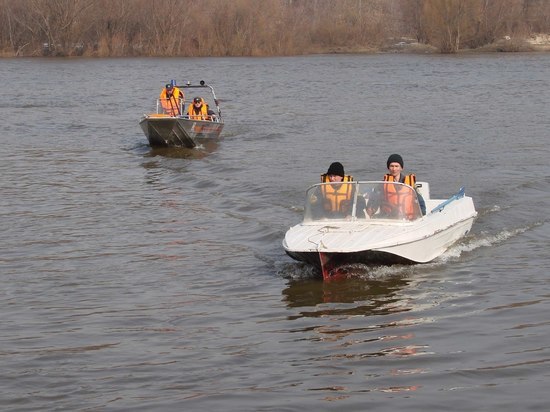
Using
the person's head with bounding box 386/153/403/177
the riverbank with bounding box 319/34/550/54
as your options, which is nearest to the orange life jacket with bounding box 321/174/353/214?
the person's head with bounding box 386/153/403/177

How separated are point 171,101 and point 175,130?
4.05ft

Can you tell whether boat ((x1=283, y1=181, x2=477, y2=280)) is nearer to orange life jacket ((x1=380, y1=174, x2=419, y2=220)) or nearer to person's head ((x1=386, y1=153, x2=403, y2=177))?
orange life jacket ((x1=380, y1=174, x2=419, y2=220))

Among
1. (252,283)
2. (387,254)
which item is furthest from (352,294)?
(252,283)

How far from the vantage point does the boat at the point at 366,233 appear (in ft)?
42.4

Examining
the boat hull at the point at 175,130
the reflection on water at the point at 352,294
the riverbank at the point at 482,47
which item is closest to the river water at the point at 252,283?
the reflection on water at the point at 352,294

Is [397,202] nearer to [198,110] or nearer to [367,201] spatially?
[367,201]

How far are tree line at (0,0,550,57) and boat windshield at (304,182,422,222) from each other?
2561 inches

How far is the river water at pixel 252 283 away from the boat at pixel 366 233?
30cm

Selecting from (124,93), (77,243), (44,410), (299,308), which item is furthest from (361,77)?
(44,410)

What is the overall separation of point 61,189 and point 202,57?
5599 cm

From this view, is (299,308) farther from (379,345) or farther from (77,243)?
(77,243)

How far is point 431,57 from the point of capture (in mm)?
74500

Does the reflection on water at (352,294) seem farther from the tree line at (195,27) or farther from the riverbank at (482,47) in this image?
the riverbank at (482,47)

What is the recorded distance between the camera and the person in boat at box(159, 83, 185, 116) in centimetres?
2836
